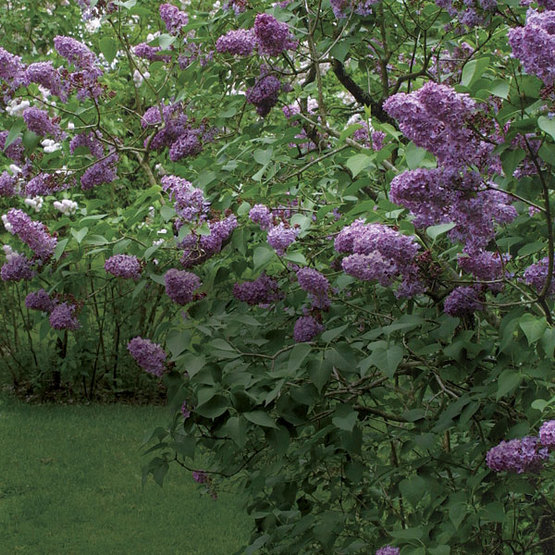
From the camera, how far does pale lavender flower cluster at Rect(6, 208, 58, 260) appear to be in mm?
2852

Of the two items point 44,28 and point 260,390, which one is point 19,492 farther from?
point 44,28

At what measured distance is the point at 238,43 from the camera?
266 centimetres

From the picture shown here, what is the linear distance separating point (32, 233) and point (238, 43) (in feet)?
3.00

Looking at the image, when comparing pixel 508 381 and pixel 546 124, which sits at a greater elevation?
pixel 546 124

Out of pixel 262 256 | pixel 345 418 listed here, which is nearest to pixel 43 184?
pixel 262 256

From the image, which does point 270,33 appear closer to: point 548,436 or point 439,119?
point 439,119

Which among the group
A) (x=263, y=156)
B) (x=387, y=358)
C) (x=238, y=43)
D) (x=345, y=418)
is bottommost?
(x=345, y=418)

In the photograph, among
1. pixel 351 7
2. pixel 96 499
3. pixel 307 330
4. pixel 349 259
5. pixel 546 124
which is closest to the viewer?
pixel 546 124

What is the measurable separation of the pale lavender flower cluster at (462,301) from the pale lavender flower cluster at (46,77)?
1.54 metres

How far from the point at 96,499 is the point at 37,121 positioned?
2940 millimetres

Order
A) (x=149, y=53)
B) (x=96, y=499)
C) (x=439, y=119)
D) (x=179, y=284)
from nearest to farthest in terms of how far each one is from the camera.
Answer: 1. (x=439, y=119)
2. (x=179, y=284)
3. (x=149, y=53)
4. (x=96, y=499)

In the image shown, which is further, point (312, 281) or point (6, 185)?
point (6, 185)

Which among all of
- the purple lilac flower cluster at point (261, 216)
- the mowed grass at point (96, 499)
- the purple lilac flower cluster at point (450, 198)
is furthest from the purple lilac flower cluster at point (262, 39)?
the mowed grass at point (96, 499)

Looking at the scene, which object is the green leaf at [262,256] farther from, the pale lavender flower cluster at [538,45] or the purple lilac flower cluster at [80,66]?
the purple lilac flower cluster at [80,66]
